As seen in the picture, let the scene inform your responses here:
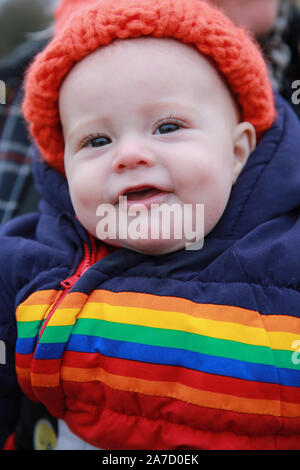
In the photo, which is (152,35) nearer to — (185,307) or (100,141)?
(100,141)

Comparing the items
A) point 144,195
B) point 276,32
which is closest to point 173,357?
point 144,195

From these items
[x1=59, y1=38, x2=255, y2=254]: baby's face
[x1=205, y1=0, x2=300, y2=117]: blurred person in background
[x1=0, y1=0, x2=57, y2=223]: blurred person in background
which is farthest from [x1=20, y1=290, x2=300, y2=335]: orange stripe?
[x1=205, y1=0, x2=300, y2=117]: blurred person in background

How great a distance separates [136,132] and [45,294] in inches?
14.8

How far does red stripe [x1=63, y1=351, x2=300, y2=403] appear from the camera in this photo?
75 centimetres

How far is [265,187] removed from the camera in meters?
0.90

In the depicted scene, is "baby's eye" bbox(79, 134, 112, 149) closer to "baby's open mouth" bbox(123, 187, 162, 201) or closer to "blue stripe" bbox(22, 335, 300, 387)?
"baby's open mouth" bbox(123, 187, 162, 201)

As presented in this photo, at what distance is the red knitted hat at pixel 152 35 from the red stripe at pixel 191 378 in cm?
52

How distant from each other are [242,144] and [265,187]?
0.11 m

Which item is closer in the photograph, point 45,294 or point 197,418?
point 197,418

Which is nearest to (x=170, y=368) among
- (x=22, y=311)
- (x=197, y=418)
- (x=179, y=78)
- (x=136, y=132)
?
(x=197, y=418)

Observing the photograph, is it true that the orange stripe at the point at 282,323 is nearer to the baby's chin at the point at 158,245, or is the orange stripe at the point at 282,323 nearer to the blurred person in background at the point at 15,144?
the baby's chin at the point at 158,245

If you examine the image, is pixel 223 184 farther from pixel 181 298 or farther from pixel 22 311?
pixel 22 311

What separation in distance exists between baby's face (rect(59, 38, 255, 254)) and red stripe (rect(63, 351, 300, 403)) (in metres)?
0.23

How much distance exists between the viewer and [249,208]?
0.90 meters
